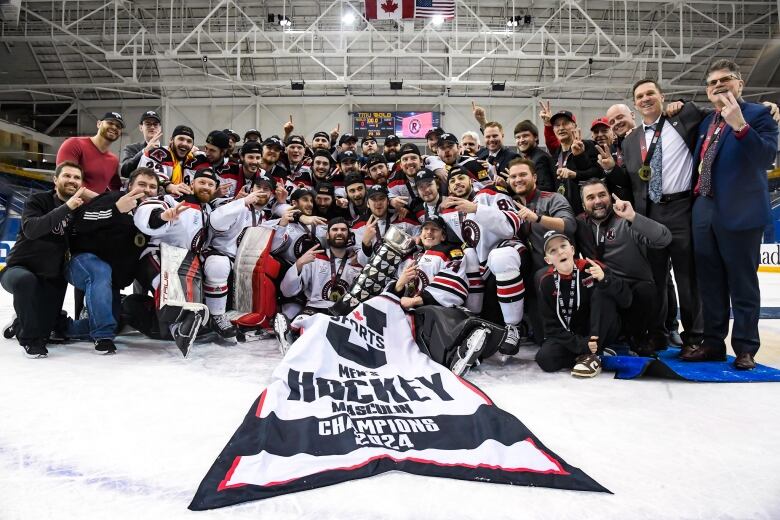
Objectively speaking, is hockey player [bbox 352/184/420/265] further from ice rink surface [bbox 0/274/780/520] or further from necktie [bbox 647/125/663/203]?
necktie [bbox 647/125/663/203]

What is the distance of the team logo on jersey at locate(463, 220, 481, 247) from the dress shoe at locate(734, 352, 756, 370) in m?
1.60

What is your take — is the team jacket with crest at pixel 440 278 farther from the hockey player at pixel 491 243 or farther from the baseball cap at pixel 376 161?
the baseball cap at pixel 376 161

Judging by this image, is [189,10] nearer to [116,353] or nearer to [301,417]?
[116,353]

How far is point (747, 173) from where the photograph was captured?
2680 mm

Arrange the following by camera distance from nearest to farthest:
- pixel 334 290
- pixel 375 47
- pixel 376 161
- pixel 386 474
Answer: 1. pixel 386 474
2. pixel 334 290
3. pixel 376 161
4. pixel 375 47

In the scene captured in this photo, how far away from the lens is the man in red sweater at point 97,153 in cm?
360

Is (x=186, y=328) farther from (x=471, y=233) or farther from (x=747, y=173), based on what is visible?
(x=747, y=173)

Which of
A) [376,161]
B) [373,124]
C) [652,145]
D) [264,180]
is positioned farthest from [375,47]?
[652,145]

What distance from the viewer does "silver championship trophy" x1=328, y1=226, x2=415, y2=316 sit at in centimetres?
346

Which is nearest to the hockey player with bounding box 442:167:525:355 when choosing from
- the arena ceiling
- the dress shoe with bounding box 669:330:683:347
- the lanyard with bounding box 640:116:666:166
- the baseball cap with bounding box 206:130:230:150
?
the lanyard with bounding box 640:116:666:166

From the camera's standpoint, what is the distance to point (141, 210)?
3.27 m

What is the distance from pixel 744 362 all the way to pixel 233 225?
3.43 metres

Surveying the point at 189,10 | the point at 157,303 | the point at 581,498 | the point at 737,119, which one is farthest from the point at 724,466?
the point at 189,10

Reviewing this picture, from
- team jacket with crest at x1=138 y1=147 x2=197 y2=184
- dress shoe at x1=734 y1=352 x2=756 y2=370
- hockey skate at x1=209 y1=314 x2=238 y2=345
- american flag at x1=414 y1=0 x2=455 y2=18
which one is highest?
american flag at x1=414 y1=0 x2=455 y2=18
